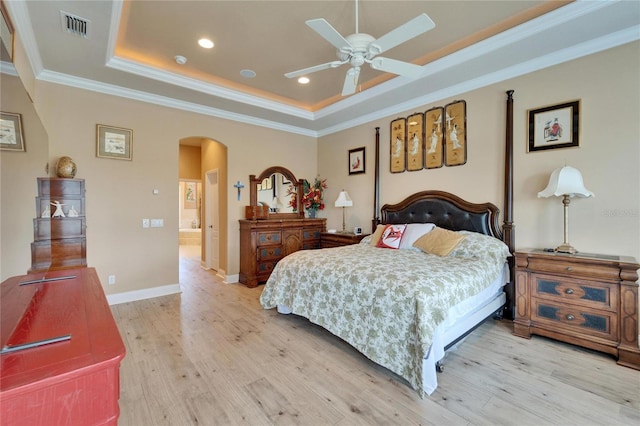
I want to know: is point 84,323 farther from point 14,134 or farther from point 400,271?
point 400,271

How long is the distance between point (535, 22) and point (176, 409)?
4356mm

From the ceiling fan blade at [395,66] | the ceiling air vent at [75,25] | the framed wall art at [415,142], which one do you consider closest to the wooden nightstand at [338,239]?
the framed wall art at [415,142]

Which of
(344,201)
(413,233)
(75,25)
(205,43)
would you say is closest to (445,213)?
(413,233)

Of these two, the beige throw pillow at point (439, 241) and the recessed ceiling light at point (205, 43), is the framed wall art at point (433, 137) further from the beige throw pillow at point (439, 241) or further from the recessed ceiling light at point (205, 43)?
the recessed ceiling light at point (205, 43)

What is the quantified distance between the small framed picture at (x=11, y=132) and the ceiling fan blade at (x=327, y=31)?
5.47 feet

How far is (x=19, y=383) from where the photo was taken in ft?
2.12

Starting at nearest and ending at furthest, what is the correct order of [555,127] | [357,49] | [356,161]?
[357,49]
[555,127]
[356,161]

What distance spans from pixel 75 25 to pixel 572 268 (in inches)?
198

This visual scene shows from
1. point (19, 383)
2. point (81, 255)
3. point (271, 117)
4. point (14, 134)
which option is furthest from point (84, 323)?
point (271, 117)

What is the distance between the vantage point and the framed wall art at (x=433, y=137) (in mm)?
4035

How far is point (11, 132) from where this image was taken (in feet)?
3.93

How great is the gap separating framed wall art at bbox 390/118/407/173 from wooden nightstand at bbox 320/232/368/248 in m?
1.27

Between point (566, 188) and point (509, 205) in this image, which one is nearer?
point (566, 188)

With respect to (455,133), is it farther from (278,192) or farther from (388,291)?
(278,192)
